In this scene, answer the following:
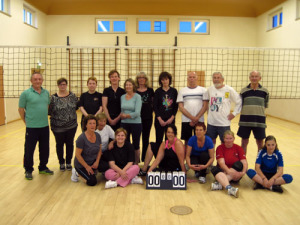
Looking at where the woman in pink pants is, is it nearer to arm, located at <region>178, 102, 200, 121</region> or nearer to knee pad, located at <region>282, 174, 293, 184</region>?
arm, located at <region>178, 102, 200, 121</region>

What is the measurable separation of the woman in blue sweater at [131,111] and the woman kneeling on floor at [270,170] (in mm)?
1704

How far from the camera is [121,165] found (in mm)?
4160

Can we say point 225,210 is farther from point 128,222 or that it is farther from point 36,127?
point 36,127

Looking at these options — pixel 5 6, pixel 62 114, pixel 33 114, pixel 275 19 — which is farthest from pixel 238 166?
pixel 275 19

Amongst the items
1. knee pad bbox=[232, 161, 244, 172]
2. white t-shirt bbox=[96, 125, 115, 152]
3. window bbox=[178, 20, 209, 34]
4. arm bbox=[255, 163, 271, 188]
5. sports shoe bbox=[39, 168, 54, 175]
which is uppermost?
window bbox=[178, 20, 209, 34]

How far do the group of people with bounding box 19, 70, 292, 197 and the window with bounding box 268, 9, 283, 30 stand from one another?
8467mm

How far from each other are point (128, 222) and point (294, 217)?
5.68 ft

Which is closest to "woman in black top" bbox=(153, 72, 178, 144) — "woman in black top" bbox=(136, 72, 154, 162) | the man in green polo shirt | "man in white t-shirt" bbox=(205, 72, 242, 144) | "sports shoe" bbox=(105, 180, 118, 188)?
"woman in black top" bbox=(136, 72, 154, 162)

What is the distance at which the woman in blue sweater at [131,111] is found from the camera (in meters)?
4.35

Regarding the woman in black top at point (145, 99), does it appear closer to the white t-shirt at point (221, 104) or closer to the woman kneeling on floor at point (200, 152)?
the woman kneeling on floor at point (200, 152)

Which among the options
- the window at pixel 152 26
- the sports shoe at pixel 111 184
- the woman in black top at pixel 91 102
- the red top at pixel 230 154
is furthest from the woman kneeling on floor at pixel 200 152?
the window at pixel 152 26

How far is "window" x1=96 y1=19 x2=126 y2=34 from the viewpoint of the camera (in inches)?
510

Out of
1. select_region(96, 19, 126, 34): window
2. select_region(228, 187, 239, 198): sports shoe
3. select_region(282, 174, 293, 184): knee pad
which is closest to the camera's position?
select_region(228, 187, 239, 198): sports shoe

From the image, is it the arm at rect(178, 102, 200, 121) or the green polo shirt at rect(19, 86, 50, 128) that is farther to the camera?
the arm at rect(178, 102, 200, 121)
